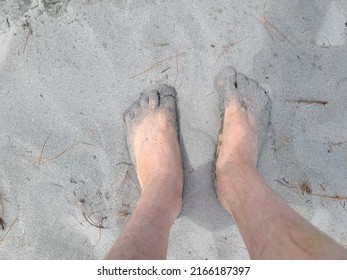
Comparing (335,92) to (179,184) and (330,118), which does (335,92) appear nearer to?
(330,118)

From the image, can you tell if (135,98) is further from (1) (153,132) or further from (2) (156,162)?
(2) (156,162)

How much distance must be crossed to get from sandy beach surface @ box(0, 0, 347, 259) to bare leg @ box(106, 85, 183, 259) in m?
0.07

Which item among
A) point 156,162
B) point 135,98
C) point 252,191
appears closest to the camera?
point 252,191

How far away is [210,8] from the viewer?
2125 millimetres

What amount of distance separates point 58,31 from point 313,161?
5.04 feet

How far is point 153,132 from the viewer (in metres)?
2.23

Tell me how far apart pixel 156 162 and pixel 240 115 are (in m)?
0.53

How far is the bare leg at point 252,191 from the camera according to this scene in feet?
4.61

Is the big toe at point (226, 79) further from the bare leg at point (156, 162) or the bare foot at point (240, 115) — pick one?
the bare leg at point (156, 162)

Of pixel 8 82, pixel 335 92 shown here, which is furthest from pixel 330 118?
pixel 8 82

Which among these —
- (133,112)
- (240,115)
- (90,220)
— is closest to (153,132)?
(133,112)

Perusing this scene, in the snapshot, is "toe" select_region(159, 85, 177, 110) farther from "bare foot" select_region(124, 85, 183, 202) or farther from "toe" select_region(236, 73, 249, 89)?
"toe" select_region(236, 73, 249, 89)

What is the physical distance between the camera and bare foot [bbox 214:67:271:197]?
Answer: 2.13m

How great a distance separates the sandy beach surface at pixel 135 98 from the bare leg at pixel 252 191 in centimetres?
8
